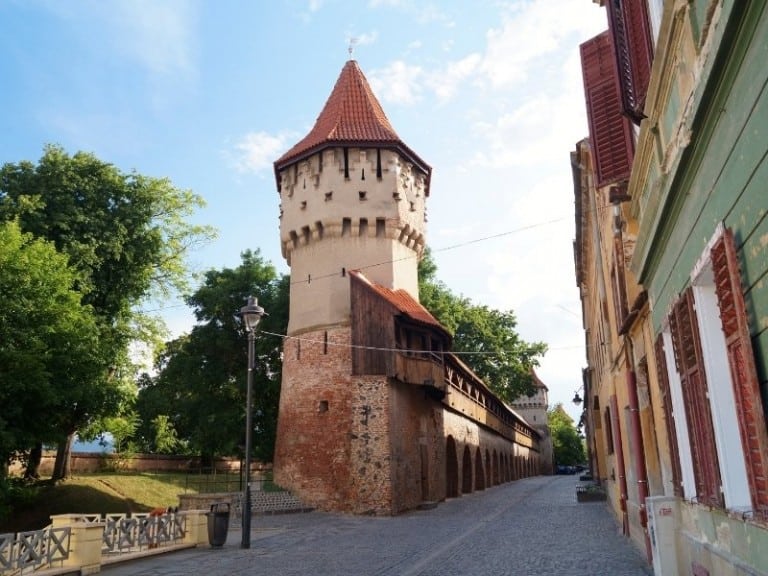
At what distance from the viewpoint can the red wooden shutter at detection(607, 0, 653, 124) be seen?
21.2 ft

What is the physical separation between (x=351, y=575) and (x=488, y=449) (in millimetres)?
31591

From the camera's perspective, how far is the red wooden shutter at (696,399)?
4715 mm

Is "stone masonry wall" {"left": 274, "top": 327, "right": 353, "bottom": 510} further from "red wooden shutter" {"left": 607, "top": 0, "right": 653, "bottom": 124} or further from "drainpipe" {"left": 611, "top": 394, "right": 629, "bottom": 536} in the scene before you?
"red wooden shutter" {"left": 607, "top": 0, "right": 653, "bottom": 124}

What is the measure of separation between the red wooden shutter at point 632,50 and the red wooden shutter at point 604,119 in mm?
1230

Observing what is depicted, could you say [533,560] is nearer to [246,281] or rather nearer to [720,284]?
[720,284]

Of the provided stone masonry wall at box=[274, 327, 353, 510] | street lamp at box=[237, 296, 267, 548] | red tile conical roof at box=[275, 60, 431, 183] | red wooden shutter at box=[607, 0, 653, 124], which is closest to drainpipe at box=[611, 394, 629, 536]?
→ street lamp at box=[237, 296, 267, 548]

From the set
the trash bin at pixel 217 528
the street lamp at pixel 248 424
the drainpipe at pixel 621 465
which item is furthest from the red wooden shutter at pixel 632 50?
the trash bin at pixel 217 528

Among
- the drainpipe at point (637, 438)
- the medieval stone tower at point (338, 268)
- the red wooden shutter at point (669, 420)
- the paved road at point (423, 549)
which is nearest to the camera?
the red wooden shutter at point (669, 420)

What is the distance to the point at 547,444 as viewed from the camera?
3268 inches

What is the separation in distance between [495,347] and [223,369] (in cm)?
1973

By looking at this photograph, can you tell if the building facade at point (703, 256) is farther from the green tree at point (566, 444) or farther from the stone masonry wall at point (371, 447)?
the green tree at point (566, 444)

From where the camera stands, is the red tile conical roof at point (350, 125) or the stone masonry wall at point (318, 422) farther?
the red tile conical roof at point (350, 125)

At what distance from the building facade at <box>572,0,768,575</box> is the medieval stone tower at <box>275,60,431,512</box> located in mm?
15298

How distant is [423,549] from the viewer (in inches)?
510
